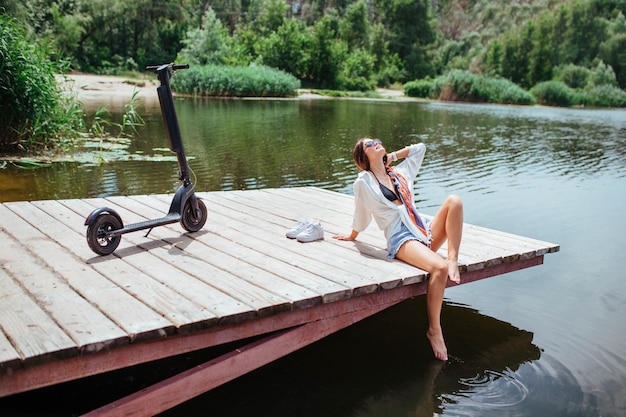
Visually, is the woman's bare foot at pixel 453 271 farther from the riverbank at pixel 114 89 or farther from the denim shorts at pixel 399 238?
the riverbank at pixel 114 89

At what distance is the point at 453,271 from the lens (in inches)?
156

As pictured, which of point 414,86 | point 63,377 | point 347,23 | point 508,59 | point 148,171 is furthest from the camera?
point 347,23

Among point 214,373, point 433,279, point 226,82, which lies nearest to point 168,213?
point 214,373

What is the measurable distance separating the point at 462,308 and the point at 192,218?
2.41 m

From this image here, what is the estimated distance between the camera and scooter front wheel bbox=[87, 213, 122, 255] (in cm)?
374

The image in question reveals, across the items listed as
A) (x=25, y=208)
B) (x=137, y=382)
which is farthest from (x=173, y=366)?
(x=25, y=208)

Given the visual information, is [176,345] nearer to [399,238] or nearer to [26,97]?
[399,238]

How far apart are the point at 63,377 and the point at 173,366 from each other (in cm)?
128

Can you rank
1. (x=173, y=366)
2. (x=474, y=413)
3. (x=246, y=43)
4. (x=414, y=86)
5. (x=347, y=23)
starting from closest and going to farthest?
(x=474, y=413) → (x=173, y=366) → (x=414, y=86) → (x=246, y=43) → (x=347, y=23)

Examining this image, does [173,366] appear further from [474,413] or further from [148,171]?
[148,171]

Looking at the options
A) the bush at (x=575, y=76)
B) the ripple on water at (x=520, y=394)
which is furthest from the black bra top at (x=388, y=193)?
the bush at (x=575, y=76)

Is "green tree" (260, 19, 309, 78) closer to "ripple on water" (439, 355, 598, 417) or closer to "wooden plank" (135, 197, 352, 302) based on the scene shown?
"wooden plank" (135, 197, 352, 302)

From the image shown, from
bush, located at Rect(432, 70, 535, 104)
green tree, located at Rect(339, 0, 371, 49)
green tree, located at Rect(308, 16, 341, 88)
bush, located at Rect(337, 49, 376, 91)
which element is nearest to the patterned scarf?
bush, located at Rect(432, 70, 535, 104)

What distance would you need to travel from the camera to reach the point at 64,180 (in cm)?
866
